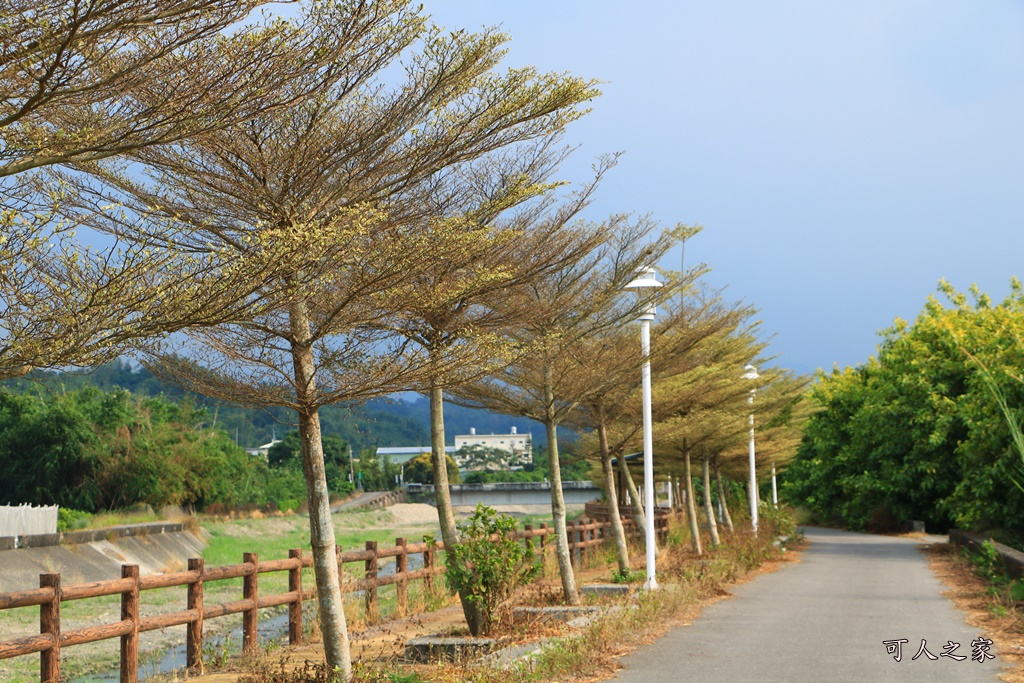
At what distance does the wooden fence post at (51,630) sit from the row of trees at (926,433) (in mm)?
→ 17612

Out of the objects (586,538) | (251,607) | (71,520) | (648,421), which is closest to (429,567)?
(648,421)

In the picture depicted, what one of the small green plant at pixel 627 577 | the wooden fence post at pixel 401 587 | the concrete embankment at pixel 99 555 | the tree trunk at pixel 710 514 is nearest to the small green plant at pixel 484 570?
the wooden fence post at pixel 401 587

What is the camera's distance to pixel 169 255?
252 inches

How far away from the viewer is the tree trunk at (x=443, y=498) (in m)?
11.6

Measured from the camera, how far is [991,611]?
47.8 ft

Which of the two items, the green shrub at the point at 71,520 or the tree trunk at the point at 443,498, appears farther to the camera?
the green shrub at the point at 71,520

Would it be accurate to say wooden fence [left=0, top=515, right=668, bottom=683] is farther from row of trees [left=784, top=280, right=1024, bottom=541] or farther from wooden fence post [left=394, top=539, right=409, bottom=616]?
row of trees [left=784, top=280, right=1024, bottom=541]

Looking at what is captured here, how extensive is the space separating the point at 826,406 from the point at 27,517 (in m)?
37.4

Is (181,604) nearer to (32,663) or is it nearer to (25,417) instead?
(32,663)

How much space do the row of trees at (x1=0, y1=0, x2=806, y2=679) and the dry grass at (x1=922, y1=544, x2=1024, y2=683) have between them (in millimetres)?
5215

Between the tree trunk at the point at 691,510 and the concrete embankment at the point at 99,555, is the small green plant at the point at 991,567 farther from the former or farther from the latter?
the concrete embankment at the point at 99,555

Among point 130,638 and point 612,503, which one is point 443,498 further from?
point 612,503

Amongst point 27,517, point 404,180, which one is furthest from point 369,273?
point 27,517

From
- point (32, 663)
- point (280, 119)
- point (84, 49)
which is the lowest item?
point (32, 663)
